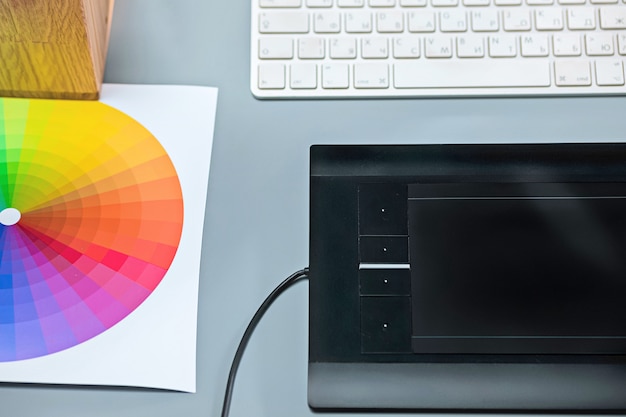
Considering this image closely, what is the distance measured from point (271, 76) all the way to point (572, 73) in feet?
0.86

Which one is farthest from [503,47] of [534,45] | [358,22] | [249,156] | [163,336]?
[163,336]

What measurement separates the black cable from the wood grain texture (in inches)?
9.4

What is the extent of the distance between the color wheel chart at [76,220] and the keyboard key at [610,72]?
37 centimetres

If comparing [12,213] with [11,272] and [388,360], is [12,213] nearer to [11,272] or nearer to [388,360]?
[11,272]

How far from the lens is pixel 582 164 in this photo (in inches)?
20.9

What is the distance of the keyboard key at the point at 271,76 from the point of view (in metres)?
0.56

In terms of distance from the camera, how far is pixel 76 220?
0.52 metres

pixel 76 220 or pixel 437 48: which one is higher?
pixel 437 48

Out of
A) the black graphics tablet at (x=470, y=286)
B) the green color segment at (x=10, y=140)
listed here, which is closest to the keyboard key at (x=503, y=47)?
the black graphics tablet at (x=470, y=286)

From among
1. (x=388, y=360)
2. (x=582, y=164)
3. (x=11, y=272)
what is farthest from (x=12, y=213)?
(x=582, y=164)

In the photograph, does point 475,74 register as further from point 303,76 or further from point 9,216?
point 9,216

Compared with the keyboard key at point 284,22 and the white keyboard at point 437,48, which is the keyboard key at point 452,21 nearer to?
the white keyboard at point 437,48

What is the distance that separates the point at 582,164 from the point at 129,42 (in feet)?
1.35

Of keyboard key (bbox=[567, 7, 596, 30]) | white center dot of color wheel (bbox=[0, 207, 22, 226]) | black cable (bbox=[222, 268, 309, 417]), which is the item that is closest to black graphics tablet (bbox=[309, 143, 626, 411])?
black cable (bbox=[222, 268, 309, 417])
